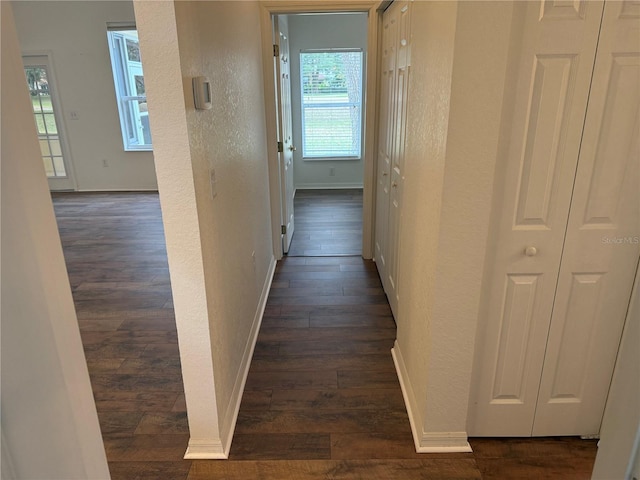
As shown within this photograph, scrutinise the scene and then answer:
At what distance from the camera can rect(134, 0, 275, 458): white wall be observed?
139 cm

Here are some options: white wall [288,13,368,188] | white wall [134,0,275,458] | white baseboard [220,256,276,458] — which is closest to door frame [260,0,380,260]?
white wall [134,0,275,458]

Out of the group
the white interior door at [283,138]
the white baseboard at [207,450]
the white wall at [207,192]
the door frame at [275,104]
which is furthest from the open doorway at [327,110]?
the white baseboard at [207,450]

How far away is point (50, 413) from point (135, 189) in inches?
269

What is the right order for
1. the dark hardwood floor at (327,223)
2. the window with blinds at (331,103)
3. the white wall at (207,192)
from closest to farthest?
the white wall at (207,192), the dark hardwood floor at (327,223), the window with blinds at (331,103)

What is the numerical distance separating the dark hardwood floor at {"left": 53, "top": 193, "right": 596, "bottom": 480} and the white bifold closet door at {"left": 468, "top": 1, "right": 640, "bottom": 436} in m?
0.26

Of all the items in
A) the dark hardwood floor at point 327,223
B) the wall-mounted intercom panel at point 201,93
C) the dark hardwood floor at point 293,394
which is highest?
the wall-mounted intercom panel at point 201,93

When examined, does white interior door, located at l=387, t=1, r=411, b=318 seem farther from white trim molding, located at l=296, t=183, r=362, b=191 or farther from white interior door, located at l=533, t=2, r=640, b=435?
white trim molding, located at l=296, t=183, r=362, b=191

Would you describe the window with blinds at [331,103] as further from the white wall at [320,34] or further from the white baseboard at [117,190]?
the white baseboard at [117,190]

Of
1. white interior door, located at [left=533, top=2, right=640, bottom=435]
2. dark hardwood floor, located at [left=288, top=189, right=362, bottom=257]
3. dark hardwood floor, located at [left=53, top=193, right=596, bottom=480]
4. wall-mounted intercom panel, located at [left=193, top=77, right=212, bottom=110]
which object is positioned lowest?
dark hardwood floor, located at [left=53, top=193, right=596, bottom=480]

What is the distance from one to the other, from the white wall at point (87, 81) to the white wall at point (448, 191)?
5539 mm

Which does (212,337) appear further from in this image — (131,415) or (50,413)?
(50,413)

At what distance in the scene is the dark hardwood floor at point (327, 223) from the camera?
171 inches

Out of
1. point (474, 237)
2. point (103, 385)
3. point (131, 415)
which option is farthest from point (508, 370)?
point (103, 385)

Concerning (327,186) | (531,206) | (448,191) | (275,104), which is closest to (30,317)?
(448,191)
